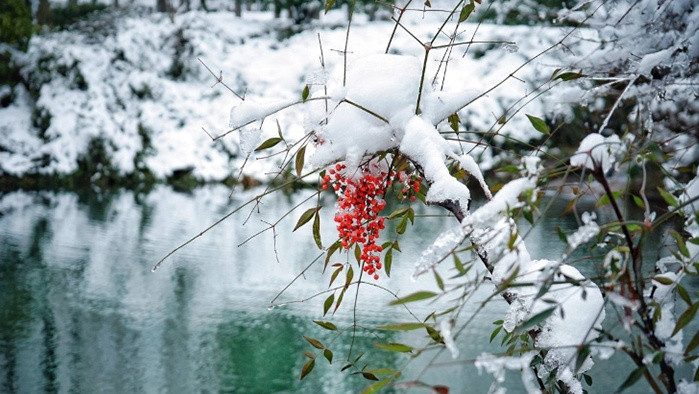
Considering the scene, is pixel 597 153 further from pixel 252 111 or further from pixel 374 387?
pixel 252 111

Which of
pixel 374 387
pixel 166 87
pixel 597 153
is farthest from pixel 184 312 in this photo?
pixel 166 87

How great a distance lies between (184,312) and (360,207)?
3640 mm

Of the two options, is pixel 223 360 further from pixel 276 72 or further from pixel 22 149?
pixel 276 72

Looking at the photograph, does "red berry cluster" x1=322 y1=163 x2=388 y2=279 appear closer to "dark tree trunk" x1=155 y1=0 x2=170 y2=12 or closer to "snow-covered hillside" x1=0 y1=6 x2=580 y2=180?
"snow-covered hillside" x1=0 y1=6 x2=580 y2=180

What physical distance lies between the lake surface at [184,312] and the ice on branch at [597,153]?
1516mm

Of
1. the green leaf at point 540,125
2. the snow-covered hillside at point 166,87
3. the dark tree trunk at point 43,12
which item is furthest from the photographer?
the dark tree trunk at point 43,12

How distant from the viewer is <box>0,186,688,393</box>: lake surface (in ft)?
11.6

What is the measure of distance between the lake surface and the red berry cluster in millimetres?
1182

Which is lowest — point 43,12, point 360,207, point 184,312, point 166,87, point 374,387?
point 166,87

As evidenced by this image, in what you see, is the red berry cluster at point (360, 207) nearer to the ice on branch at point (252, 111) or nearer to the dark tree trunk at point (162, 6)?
the ice on branch at point (252, 111)

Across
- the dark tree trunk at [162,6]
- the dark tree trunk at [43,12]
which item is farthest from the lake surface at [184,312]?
the dark tree trunk at [162,6]

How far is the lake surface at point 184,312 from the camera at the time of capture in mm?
3525

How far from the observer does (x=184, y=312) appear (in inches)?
175

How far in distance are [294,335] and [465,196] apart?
325cm
